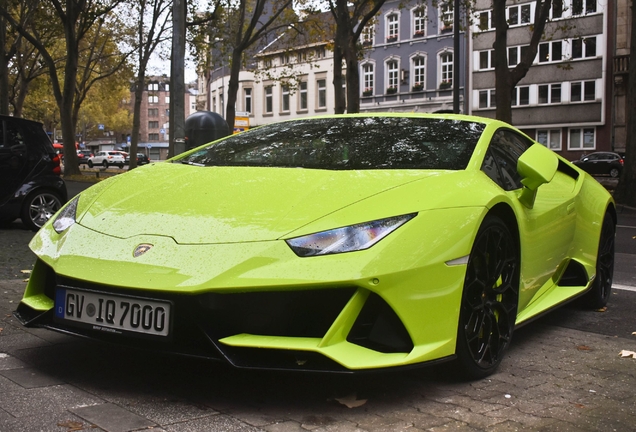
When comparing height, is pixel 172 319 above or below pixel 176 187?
below

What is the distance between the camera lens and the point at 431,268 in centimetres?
289

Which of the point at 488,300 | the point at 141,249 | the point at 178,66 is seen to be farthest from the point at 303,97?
the point at 141,249

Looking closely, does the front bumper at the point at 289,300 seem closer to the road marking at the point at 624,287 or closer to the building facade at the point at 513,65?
the road marking at the point at 624,287

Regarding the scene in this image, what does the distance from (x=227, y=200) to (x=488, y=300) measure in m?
1.22

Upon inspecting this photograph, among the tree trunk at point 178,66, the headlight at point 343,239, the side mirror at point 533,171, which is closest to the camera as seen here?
the headlight at point 343,239

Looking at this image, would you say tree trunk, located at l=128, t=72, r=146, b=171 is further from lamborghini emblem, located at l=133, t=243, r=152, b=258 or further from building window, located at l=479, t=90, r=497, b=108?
lamborghini emblem, located at l=133, t=243, r=152, b=258

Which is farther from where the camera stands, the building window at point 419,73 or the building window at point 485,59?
the building window at point 419,73

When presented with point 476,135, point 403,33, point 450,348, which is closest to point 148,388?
point 450,348

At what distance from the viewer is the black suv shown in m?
9.38

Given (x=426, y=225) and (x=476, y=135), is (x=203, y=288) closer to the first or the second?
(x=426, y=225)

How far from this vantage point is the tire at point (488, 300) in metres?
3.14

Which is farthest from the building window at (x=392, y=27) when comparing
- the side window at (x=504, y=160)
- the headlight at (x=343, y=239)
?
the headlight at (x=343, y=239)

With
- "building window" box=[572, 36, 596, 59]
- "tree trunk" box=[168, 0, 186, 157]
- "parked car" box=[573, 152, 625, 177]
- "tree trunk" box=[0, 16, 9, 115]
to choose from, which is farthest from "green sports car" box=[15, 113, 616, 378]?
"building window" box=[572, 36, 596, 59]

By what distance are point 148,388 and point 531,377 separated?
1685mm
